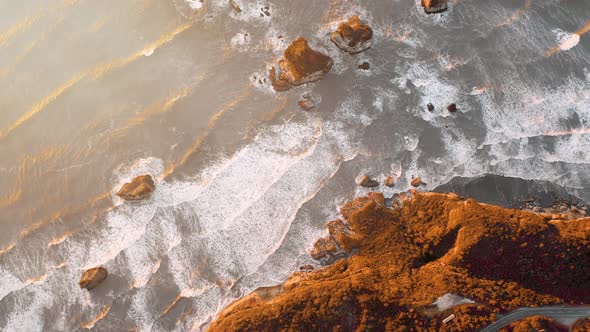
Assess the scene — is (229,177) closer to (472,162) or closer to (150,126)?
(150,126)

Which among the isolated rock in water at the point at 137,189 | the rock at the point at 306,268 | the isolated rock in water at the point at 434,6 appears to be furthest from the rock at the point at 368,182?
the isolated rock in water at the point at 137,189

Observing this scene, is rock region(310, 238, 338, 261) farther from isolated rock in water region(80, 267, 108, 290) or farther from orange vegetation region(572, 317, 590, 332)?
orange vegetation region(572, 317, 590, 332)

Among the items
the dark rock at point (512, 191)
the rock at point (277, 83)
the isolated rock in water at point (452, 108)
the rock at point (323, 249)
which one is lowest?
the dark rock at point (512, 191)

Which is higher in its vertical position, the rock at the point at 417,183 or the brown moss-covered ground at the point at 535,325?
the rock at the point at 417,183

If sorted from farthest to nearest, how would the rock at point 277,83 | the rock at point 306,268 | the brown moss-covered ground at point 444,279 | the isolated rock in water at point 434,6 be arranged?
the isolated rock in water at point 434,6, the rock at point 277,83, the rock at point 306,268, the brown moss-covered ground at point 444,279

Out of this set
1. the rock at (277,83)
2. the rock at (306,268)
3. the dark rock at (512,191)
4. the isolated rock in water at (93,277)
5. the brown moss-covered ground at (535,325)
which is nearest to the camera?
the brown moss-covered ground at (535,325)

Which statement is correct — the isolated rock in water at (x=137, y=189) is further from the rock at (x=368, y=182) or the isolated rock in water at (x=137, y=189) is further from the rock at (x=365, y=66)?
the rock at (x=365, y=66)

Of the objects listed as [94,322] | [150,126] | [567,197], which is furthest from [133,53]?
[567,197]
